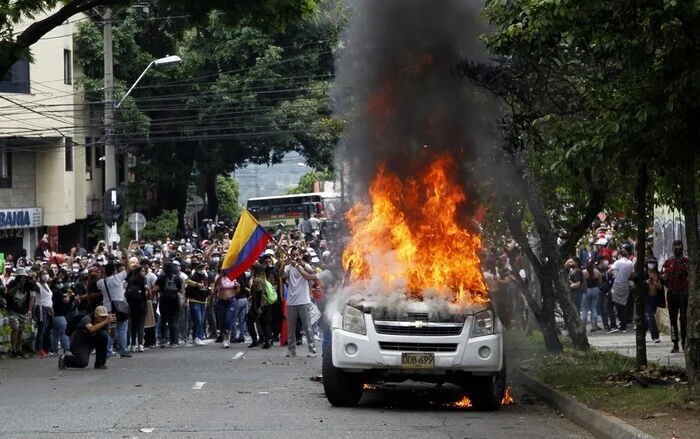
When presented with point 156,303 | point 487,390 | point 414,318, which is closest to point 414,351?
point 414,318

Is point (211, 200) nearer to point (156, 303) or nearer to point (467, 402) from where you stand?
point (156, 303)

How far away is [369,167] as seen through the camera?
54.0ft

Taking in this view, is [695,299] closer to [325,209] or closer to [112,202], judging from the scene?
[112,202]

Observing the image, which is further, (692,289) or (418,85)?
(418,85)

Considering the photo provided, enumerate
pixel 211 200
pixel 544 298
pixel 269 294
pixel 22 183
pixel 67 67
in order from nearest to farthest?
pixel 544 298 < pixel 269 294 < pixel 22 183 < pixel 67 67 < pixel 211 200

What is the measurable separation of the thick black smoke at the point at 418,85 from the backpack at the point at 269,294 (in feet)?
25.3

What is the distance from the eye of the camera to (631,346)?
21203 millimetres

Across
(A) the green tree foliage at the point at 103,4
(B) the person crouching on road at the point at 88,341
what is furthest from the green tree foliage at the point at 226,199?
(A) the green tree foliage at the point at 103,4

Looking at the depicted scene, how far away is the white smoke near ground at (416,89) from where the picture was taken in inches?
641

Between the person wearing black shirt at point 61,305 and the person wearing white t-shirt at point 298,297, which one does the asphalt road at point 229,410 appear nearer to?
the person wearing white t-shirt at point 298,297

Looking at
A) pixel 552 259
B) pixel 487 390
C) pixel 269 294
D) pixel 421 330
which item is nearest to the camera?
pixel 421 330

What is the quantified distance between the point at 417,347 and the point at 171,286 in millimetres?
12389

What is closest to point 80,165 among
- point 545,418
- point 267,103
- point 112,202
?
point 267,103

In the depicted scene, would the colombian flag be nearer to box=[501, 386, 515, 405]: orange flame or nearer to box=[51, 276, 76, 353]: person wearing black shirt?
box=[51, 276, 76, 353]: person wearing black shirt
